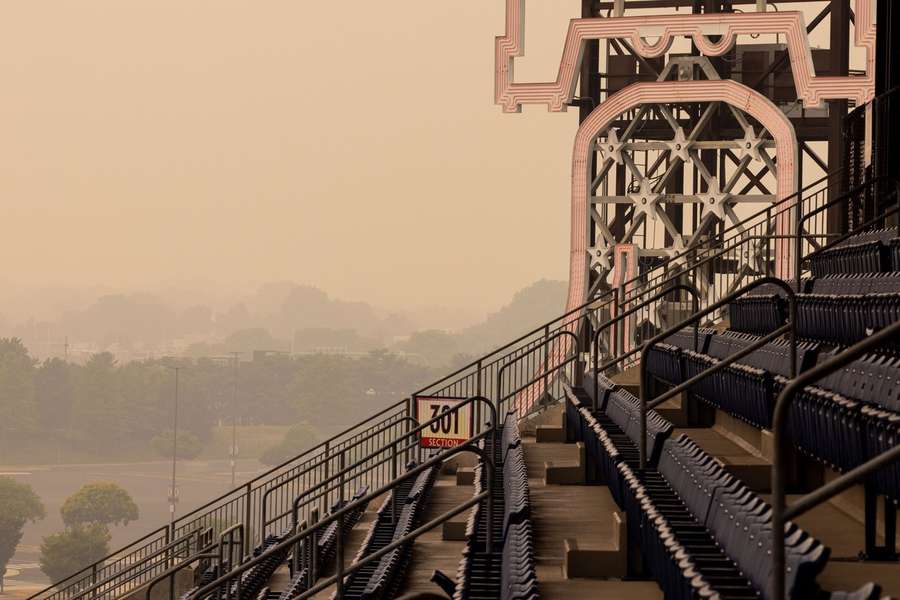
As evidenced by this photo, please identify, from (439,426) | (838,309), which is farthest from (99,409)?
(838,309)

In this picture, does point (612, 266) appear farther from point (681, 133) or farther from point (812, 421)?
point (812, 421)

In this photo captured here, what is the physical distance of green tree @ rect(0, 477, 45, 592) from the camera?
9588cm

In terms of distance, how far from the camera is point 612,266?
22703mm

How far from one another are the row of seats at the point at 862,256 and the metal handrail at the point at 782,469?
211 inches

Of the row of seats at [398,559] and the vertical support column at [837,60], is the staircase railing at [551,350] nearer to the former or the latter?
the row of seats at [398,559]

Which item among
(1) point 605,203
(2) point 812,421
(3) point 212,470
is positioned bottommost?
(3) point 212,470

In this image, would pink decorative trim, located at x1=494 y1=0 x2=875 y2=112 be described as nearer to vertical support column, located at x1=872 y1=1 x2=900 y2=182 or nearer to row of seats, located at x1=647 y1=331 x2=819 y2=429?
vertical support column, located at x1=872 y1=1 x2=900 y2=182

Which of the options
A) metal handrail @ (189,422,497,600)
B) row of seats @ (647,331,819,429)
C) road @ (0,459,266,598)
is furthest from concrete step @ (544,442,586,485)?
road @ (0,459,266,598)

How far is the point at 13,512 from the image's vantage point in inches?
4011

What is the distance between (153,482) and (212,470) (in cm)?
1302

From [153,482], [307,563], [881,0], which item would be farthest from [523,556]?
[153,482]

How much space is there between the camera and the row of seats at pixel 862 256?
9180mm

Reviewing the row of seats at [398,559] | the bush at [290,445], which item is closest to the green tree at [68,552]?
the bush at [290,445]

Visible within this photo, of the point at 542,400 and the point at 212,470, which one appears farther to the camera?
the point at 212,470
